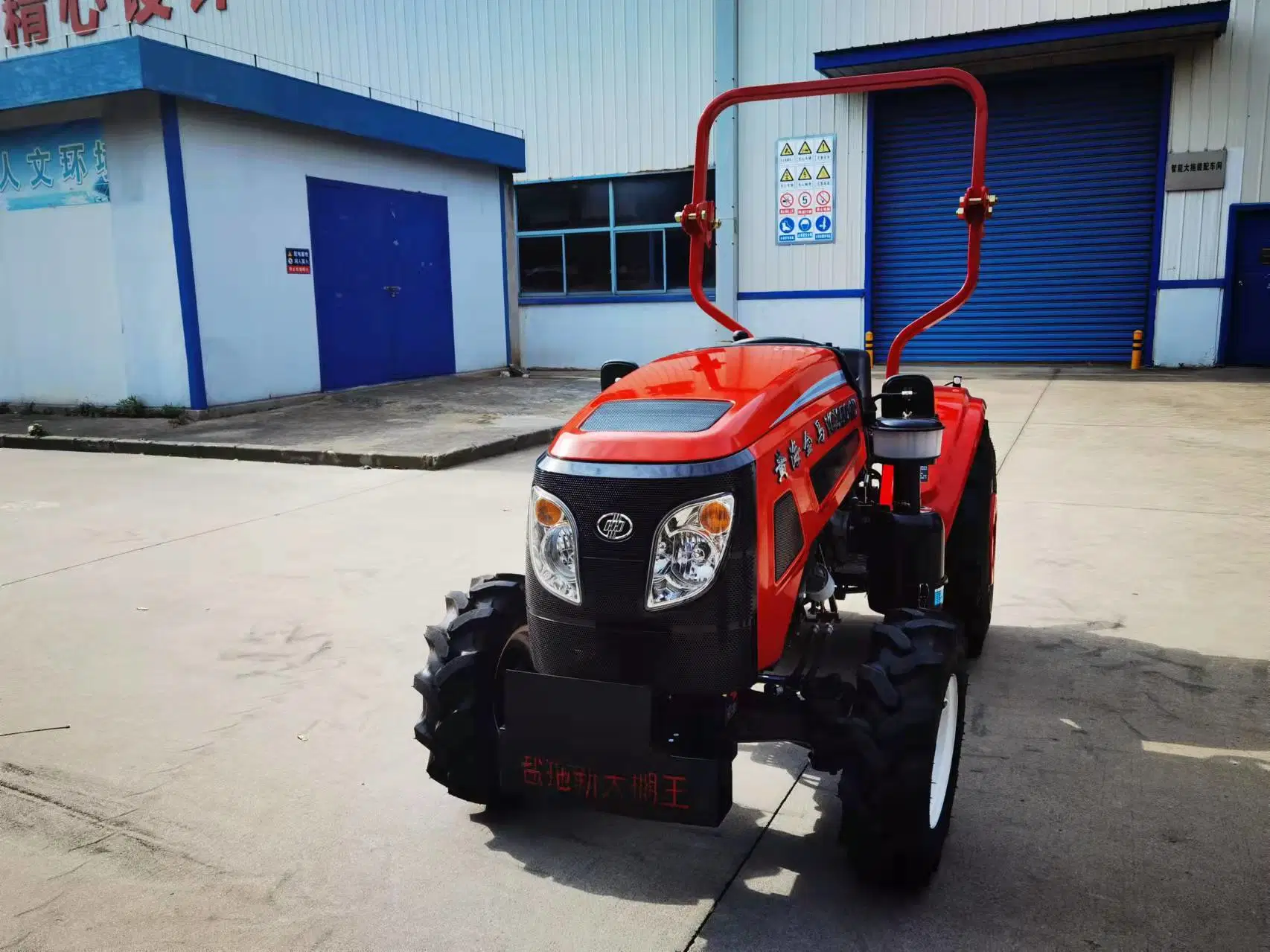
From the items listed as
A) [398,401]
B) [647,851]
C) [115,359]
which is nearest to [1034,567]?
[647,851]

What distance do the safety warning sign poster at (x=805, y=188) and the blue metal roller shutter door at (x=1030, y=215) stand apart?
0.75m

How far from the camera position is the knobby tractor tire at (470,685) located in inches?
100.0

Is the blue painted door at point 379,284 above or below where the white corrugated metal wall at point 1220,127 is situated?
below

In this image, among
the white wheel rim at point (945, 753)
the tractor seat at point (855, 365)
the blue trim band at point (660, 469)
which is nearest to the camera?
the blue trim band at point (660, 469)

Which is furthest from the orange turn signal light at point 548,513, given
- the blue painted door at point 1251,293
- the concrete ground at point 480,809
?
the blue painted door at point 1251,293

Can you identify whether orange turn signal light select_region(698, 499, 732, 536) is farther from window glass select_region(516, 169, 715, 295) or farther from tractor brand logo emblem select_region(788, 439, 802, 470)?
window glass select_region(516, 169, 715, 295)

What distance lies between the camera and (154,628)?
440 centimetres

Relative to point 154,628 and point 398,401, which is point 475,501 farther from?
point 398,401

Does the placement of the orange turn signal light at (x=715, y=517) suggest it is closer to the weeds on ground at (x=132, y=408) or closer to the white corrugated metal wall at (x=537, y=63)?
the weeds on ground at (x=132, y=408)

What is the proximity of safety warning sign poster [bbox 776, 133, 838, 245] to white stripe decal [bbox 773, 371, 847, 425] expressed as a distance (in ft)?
48.0

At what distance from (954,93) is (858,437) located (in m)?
14.8

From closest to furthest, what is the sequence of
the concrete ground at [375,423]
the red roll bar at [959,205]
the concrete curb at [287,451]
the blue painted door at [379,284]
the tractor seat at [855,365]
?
the tractor seat at [855,365], the red roll bar at [959,205], the concrete curb at [287,451], the concrete ground at [375,423], the blue painted door at [379,284]

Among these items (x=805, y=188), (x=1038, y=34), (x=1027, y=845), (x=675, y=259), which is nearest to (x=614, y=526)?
(x=1027, y=845)

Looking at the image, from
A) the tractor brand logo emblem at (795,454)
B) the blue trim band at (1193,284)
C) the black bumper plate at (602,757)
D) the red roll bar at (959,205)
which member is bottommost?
the black bumper plate at (602,757)
